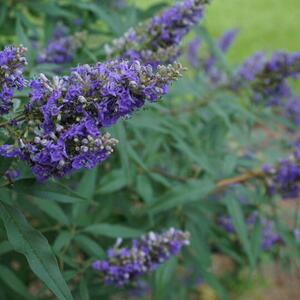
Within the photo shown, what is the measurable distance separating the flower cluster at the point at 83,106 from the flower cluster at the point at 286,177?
6.17ft

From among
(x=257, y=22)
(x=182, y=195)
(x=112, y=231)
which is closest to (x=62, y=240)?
(x=112, y=231)

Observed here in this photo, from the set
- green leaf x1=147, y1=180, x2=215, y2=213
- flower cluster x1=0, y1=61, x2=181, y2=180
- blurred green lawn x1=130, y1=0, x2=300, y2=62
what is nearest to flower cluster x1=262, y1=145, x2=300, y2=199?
green leaf x1=147, y1=180, x2=215, y2=213

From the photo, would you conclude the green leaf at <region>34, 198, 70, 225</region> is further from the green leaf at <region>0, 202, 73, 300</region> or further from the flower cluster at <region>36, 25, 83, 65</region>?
the flower cluster at <region>36, 25, 83, 65</region>

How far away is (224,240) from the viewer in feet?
14.1

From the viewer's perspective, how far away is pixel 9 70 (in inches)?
74.7

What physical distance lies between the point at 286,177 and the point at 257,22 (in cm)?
1193

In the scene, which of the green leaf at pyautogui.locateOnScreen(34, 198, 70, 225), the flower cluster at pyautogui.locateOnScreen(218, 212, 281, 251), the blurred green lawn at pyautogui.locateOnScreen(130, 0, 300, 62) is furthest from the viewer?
the blurred green lawn at pyautogui.locateOnScreen(130, 0, 300, 62)

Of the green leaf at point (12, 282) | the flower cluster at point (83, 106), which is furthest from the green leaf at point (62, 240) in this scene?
the flower cluster at point (83, 106)

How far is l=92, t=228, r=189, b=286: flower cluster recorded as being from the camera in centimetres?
272

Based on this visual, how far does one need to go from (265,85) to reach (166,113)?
2.71ft

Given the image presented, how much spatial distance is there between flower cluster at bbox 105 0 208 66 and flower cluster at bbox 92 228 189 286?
92cm

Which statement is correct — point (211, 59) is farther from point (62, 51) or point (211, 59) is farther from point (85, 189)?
point (85, 189)

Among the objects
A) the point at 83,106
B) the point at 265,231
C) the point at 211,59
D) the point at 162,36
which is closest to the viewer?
the point at 83,106

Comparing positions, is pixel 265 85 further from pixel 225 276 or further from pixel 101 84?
pixel 225 276
